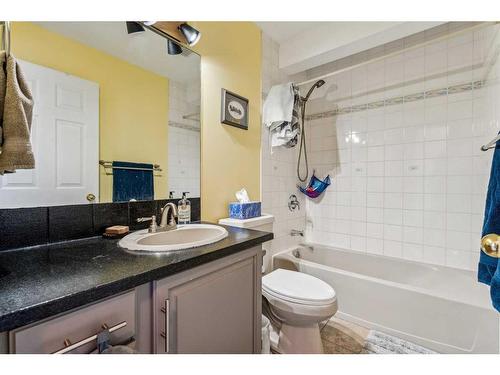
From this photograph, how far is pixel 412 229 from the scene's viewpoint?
203cm

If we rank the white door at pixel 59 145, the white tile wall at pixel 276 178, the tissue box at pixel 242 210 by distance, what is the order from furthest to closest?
the white tile wall at pixel 276 178
the tissue box at pixel 242 210
the white door at pixel 59 145

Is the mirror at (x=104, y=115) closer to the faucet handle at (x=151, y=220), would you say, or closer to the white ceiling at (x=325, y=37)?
the faucet handle at (x=151, y=220)

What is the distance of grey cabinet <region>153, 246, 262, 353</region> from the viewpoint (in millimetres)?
712

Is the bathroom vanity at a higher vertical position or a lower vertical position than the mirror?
lower

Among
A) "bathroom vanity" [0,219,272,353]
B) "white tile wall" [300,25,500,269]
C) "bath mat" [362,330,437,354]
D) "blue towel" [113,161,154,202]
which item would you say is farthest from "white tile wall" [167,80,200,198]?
"bath mat" [362,330,437,354]

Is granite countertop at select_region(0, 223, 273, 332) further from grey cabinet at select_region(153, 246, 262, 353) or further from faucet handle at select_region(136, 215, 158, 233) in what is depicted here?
faucet handle at select_region(136, 215, 158, 233)

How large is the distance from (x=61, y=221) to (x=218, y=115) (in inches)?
42.5

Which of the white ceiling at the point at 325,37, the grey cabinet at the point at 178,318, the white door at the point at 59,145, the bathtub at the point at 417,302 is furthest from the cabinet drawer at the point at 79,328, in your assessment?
the white ceiling at the point at 325,37

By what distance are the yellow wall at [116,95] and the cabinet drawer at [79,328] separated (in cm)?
62

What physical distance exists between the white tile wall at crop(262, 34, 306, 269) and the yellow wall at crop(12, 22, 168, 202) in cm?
96

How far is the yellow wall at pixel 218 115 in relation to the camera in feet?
5.04

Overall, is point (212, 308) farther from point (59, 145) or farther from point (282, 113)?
point (282, 113)

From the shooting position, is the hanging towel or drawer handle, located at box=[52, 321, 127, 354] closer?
drawer handle, located at box=[52, 321, 127, 354]

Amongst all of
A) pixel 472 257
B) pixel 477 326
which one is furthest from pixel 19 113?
pixel 472 257
